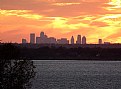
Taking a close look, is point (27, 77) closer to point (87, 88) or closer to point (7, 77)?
point (7, 77)

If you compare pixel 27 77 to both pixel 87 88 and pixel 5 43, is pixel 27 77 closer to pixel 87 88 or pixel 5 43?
pixel 5 43

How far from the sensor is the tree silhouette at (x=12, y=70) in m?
32.4

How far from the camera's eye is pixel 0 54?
107 ft

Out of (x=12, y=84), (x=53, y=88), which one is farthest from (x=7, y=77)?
(x=53, y=88)

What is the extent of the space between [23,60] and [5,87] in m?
2.43

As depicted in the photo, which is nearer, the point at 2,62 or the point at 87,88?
the point at 2,62

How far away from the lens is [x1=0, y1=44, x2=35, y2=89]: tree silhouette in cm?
3239

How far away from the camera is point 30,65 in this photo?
33.8 m

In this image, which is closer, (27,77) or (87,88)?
(27,77)

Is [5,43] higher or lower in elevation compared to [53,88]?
higher

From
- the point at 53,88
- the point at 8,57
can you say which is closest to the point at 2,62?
the point at 8,57

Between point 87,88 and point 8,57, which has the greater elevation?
point 8,57

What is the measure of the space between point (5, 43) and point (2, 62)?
4.53ft

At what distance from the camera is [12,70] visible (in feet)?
109
